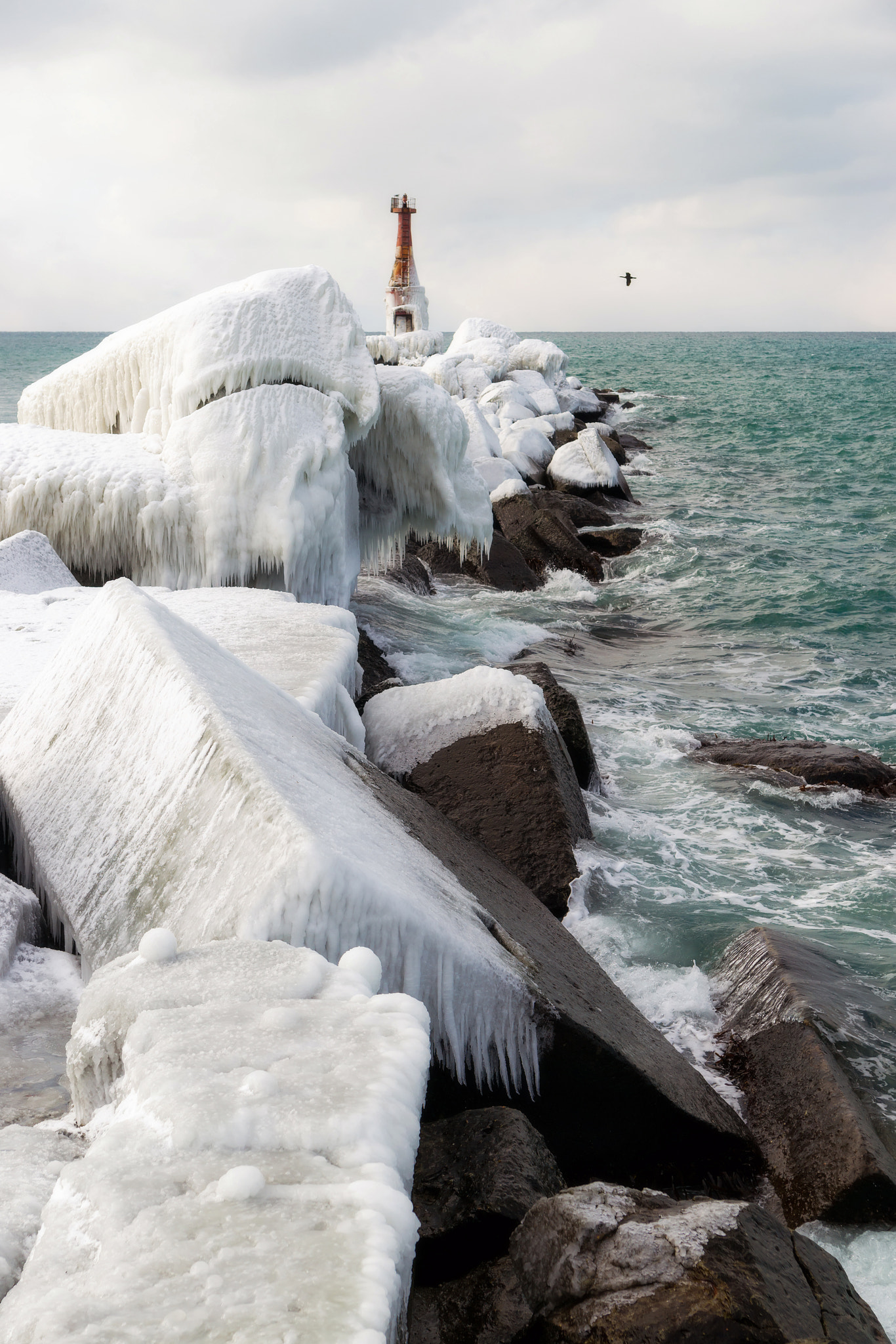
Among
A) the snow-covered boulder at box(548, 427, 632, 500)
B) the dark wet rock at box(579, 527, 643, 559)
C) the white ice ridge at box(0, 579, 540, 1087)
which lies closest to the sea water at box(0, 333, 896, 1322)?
the dark wet rock at box(579, 527, 643, 559)

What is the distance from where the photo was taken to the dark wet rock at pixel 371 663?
26.9ft

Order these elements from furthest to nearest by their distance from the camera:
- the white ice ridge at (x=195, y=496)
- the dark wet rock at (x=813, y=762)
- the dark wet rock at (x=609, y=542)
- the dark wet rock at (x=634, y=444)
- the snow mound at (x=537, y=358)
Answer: the snow mound at (x=537, y=358) < the dark wet rock at (x=634, y=444) < the dark wet rock at (x=609, y=542) < the dark wet rock at (x=813, y=762) < the white ice ridge at (x=195, y=496)

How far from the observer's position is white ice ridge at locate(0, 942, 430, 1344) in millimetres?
1444

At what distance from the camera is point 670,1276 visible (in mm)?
2172

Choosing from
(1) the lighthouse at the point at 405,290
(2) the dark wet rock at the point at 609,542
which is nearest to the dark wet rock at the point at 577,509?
(2) the dark wet rock at the point at 609,542

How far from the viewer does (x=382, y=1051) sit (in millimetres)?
1927

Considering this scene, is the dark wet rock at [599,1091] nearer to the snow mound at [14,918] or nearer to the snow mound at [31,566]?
the snow mound at [14,918]

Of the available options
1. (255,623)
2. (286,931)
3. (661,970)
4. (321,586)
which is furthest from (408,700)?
(286,931)

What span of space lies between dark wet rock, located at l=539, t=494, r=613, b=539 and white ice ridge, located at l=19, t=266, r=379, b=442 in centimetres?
937

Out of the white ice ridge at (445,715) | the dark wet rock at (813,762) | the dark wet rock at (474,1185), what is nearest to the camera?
the dark wet rock at (474,1185)

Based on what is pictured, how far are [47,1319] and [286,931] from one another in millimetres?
1193

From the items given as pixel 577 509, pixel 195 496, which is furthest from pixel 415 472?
pixel 577 509

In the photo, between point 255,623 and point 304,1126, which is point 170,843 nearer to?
point 304,1126

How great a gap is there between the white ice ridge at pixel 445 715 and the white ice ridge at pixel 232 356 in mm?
3456
